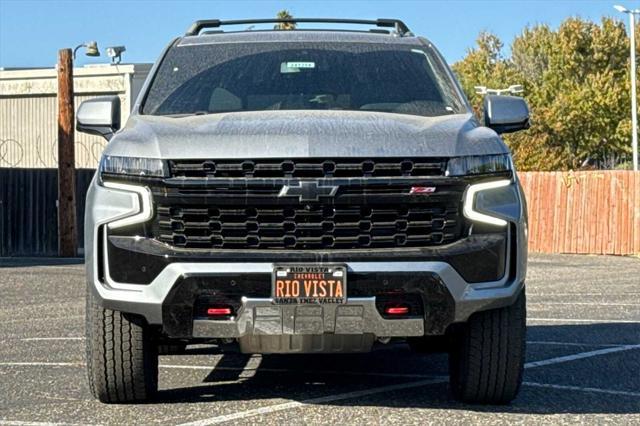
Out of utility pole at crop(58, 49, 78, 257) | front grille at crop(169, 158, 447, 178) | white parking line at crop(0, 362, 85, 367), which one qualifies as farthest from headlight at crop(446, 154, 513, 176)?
utility pole at crop(58, 49, 78, 257)

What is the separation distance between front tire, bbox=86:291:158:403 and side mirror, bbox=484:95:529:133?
2253mm

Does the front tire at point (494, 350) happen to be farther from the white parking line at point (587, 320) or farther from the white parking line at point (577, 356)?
the white parking line at point (587, 320)

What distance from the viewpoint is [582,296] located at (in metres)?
15.6

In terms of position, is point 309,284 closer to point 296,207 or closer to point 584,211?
point 296,207

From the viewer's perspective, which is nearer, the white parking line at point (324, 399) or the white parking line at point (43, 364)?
the white parking line at point (324, 399)

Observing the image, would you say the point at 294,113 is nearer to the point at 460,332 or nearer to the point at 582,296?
the point at 460,332

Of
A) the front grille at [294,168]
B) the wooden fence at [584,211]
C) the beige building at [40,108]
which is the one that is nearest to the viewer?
the front grille at [294,168]

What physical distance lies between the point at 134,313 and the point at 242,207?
2.35 ft

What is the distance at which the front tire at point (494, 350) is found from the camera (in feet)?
21.4

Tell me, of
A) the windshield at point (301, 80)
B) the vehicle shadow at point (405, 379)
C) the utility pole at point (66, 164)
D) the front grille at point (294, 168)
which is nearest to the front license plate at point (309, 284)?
the front grille at point (294, 168)

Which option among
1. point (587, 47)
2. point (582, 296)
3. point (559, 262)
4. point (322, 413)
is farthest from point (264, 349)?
point (587, 47)

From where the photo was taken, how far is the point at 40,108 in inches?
1614

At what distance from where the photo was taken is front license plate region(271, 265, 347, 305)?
6086mm

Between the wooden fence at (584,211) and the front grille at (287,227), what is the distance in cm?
2527
